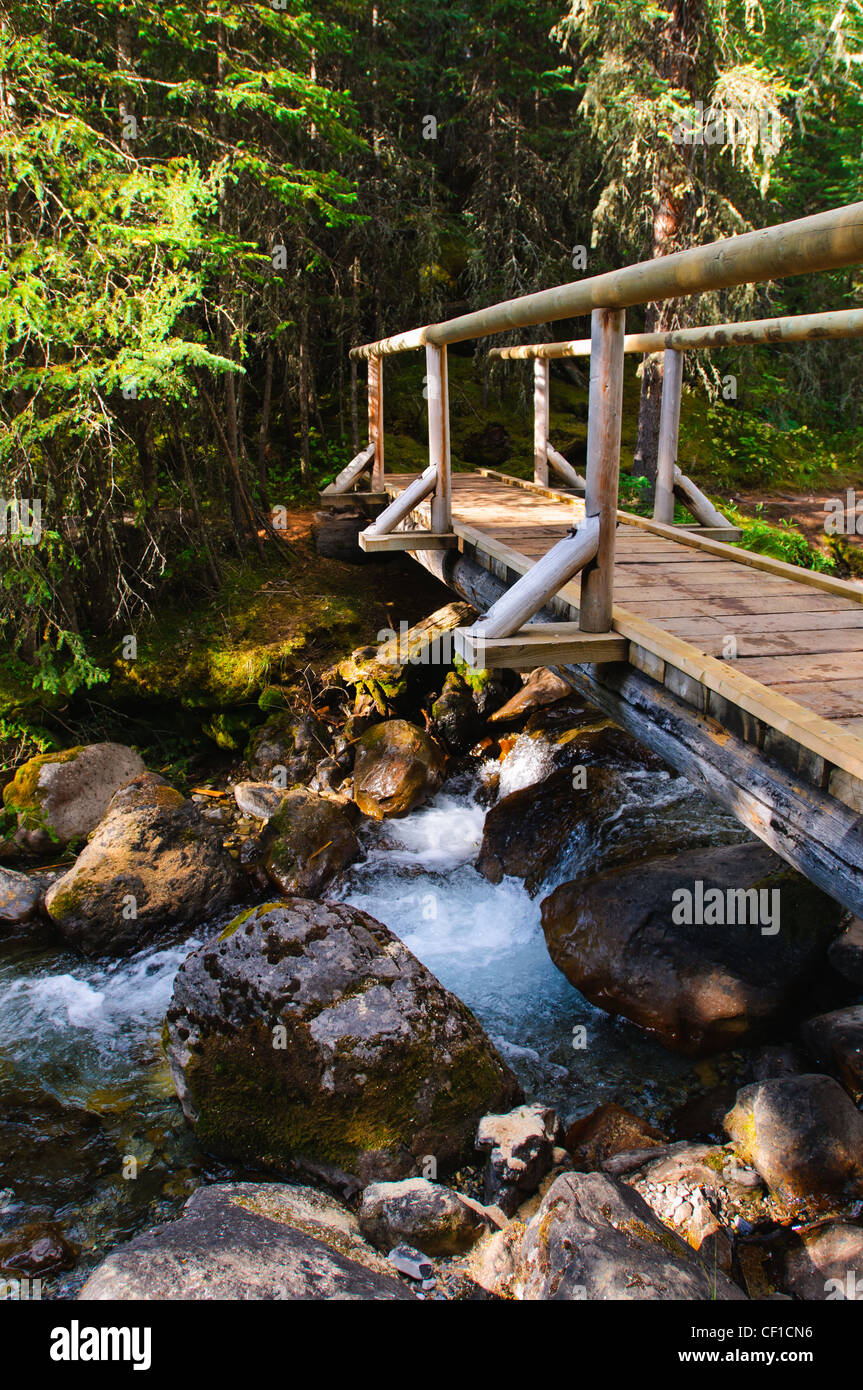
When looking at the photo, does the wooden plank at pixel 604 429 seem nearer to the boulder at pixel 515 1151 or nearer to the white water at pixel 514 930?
the boulder at pixel 515 1151

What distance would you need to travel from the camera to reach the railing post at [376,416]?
827 centimetres

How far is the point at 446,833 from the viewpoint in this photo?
24.2 feet

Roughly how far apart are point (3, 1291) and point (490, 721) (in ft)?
19.3

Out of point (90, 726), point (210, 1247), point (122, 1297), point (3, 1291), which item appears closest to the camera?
point (122, 1297)

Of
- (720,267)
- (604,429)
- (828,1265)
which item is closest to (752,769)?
(604,429)

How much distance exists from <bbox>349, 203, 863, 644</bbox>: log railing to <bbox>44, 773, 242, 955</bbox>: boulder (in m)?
2.57

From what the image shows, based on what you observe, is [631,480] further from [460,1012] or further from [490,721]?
[460,1012]

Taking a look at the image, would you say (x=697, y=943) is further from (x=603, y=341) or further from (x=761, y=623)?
(x=603, y=341)

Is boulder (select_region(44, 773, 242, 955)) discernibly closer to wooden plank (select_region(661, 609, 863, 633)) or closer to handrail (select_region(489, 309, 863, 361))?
wooden plank (select_region(661, 609, 863, 633))

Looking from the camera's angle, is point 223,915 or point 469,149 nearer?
point 223,915

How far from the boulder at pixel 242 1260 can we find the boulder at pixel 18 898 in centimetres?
350

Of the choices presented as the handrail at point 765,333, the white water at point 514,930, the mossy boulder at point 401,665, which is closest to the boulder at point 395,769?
the white water at point 514,930

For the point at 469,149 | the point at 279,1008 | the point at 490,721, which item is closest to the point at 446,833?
the point at 490,721

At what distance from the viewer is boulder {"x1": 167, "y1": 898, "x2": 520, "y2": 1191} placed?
4.08m
